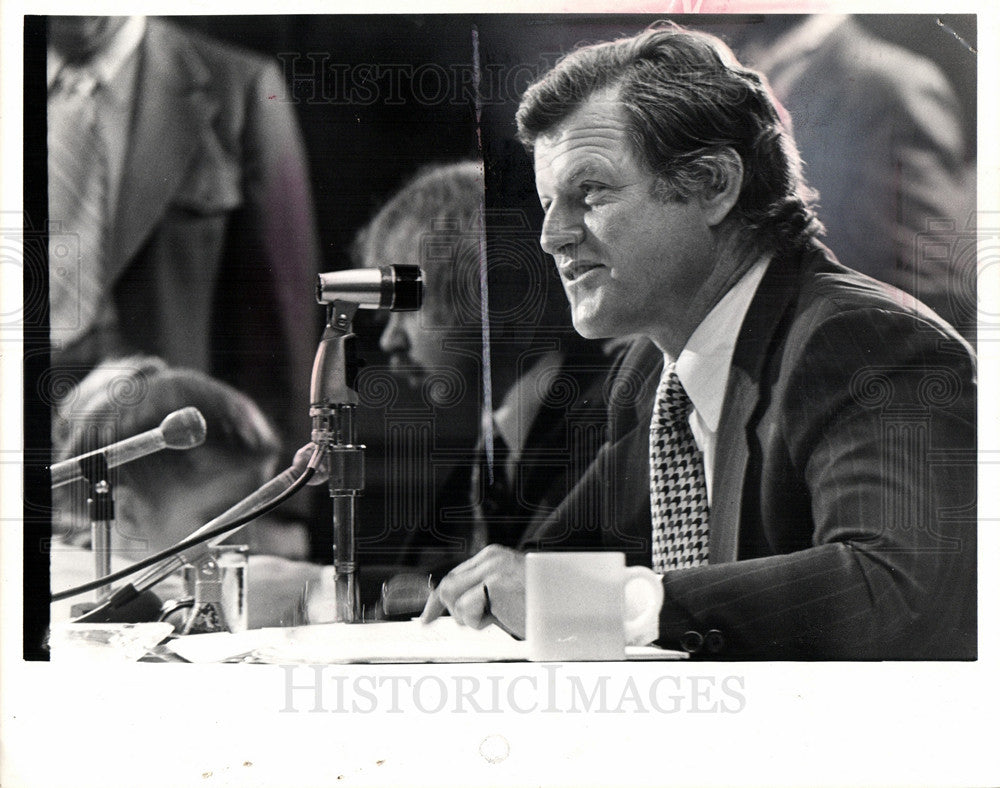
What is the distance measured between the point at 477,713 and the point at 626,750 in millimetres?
247

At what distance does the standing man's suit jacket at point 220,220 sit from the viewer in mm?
1477

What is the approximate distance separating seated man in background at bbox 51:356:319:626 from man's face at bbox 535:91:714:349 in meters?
0.56

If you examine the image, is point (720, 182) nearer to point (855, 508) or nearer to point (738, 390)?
point (738, 390)

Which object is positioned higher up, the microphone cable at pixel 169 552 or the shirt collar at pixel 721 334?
the shirt collar at pixel 721 334

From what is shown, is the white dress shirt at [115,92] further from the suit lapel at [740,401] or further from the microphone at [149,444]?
the suit lapel at [740,401]

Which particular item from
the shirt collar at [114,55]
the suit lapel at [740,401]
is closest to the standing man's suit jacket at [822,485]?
the suit lapel at [740,401]

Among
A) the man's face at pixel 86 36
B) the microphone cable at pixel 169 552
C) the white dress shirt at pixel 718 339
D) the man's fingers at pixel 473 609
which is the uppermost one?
the man's face at pixel 86 36

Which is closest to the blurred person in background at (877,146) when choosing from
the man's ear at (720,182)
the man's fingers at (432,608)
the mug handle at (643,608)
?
the man's ear at (720,182)

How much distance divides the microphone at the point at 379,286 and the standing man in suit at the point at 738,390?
0.78ft

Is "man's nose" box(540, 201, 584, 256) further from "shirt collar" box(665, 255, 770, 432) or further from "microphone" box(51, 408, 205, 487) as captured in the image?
"microphone" box(51, 408, 205, 487)

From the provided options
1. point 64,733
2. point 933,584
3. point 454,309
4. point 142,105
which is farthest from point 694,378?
A: point 64,733

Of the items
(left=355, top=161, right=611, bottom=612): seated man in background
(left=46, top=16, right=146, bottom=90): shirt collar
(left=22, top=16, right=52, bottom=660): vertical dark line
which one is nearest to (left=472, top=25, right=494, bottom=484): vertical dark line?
(left=355, top=161, right=611, bottom=612): seated man in background

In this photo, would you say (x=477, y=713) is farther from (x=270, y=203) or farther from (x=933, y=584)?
(x=270, y=203)

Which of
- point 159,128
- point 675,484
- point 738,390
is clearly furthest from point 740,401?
point 159,128
